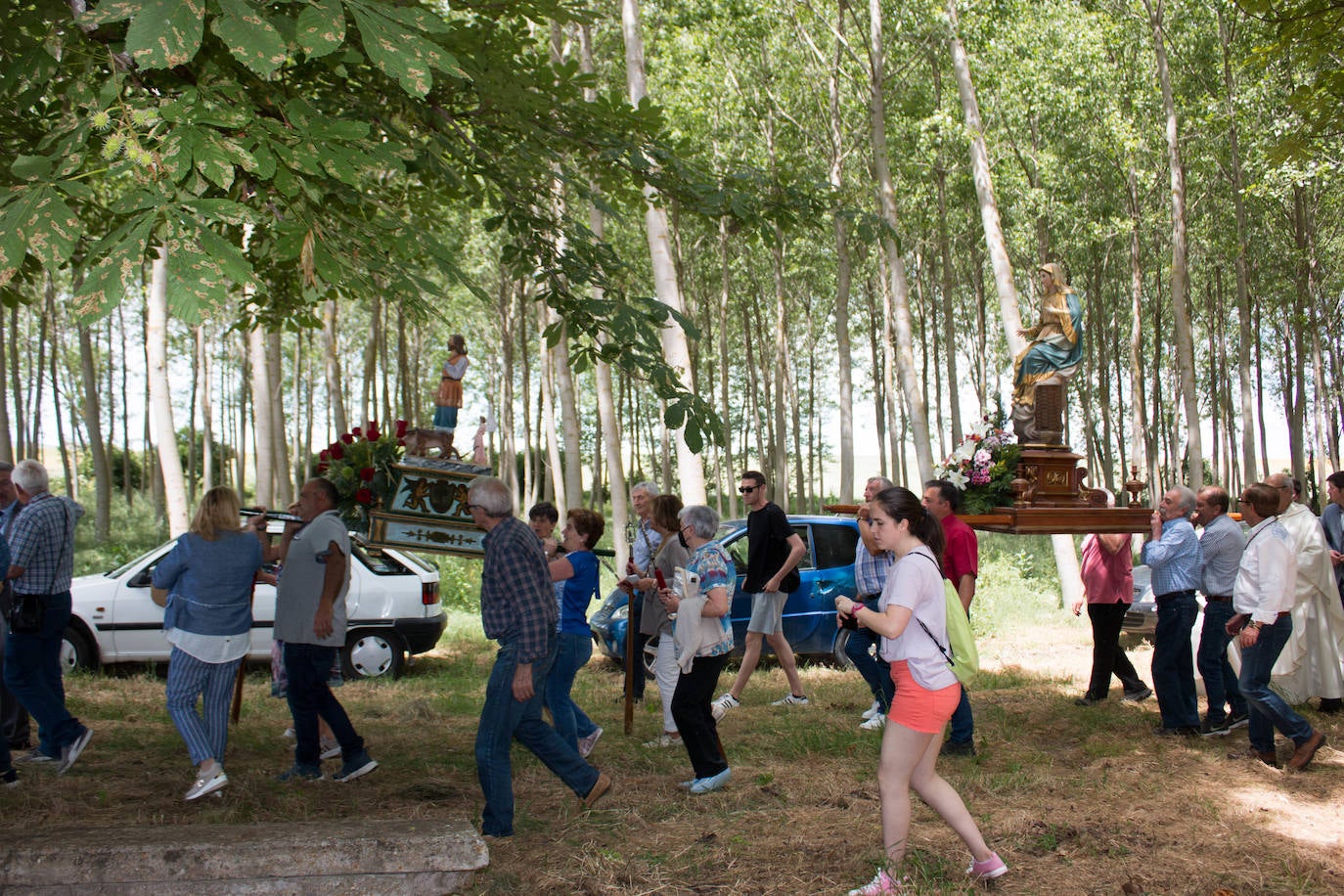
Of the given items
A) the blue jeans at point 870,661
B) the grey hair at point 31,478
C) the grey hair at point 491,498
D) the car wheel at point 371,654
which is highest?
the grey hair at point 31,478

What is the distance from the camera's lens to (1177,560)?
760cm

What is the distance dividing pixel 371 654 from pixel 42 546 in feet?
15.4

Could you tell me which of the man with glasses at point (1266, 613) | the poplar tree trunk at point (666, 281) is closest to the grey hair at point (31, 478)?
the poplar tree trunk at point (666, 281)

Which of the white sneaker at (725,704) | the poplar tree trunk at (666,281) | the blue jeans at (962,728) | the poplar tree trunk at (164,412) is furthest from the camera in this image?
the poplar tree trunk at (164,412)

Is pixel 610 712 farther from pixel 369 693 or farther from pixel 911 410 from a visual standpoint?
pixel 911 410

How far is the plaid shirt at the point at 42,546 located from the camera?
670 cm

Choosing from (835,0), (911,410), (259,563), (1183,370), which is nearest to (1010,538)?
(1183,370)

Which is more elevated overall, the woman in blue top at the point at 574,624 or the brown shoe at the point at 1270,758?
the woman in blue top at the point at 574,624

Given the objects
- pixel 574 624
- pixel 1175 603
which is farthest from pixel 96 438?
pixel 1175 603

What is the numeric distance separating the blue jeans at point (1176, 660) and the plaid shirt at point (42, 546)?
7.42 metres

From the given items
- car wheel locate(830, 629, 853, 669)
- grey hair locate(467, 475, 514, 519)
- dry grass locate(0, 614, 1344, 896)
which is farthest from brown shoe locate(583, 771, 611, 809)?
car wheel locate(830, 629, 853, 669)

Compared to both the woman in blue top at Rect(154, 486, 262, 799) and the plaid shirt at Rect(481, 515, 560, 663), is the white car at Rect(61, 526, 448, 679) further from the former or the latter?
the plaid shirt at Rect(481, 515, 560, 663)

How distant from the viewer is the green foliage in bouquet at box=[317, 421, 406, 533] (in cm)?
598

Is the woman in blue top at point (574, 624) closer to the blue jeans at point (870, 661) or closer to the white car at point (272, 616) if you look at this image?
the blue jeans at point (870, 661)
